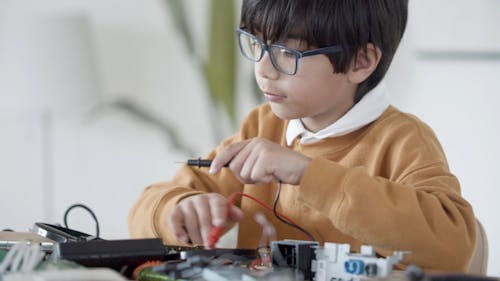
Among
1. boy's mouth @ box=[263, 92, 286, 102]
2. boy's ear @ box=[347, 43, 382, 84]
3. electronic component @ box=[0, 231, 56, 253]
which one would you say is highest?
boy's ear @ box=[347, 43, 382, 84]

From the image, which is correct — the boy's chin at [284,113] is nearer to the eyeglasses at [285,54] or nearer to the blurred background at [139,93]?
the eyeglasses at [285,54]

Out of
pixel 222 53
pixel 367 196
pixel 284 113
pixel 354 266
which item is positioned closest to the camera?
pixel 354 266

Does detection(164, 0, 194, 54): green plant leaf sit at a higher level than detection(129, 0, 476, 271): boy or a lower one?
higher

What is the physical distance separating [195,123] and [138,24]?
438 millimetres

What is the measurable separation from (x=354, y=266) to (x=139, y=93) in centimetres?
202

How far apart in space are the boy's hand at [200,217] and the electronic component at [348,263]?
18 centimetres

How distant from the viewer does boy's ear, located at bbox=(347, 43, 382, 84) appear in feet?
4.09

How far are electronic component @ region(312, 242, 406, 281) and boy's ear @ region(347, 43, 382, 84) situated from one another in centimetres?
46

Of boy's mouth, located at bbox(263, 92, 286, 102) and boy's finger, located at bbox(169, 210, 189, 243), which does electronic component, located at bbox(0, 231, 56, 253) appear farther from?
boy's mouth, located at bbox(263, 92, 286, 102)

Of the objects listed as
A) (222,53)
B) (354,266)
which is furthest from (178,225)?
(222,53)

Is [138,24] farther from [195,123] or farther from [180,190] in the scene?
[180,190]

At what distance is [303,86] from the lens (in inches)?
47.1

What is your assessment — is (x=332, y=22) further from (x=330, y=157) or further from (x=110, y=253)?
(x=110, y=253)

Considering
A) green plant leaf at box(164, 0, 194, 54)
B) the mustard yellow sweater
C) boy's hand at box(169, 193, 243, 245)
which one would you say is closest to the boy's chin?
the mustard yellow sweater
